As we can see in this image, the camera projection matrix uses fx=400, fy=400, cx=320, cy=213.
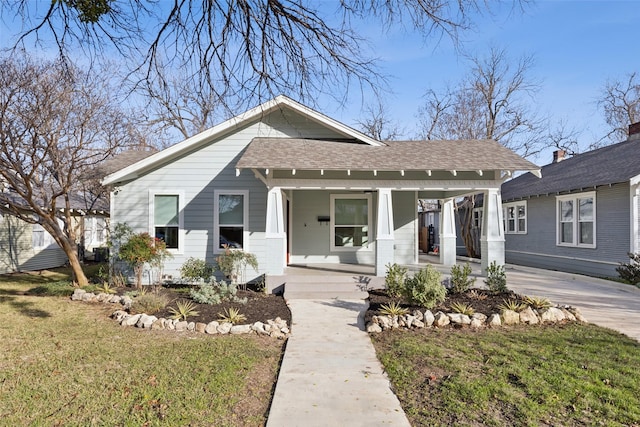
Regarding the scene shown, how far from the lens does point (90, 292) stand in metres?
9.70

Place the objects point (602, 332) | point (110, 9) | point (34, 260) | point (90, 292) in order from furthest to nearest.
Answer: point (34, 260) < point (90, 292) < point (602, 332) < point (110, 9)

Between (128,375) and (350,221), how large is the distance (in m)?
8.40

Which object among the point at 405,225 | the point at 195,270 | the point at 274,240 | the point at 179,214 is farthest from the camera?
the point at 405,225

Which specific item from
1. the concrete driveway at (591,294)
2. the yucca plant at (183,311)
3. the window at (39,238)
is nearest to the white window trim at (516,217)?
the concrete driveway at (591,294)

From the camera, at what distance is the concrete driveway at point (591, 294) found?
7279 millimetres

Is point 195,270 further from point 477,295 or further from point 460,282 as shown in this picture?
point 477,295

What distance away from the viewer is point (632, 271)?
1097cm

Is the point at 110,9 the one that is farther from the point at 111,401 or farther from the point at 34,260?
the point at 34,260

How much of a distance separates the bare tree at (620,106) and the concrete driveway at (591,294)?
20612 millimetres

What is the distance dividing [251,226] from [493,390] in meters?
7.76

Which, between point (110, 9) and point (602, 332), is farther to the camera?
point (602, 332)

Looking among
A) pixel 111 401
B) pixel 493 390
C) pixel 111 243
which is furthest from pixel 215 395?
pixel 111 243

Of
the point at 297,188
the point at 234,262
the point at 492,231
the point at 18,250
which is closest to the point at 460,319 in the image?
the point at 492,231

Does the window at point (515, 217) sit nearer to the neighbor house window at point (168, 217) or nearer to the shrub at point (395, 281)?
the shrub at point (395, 281)
